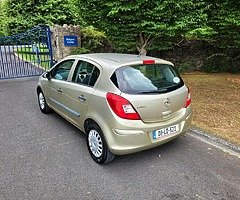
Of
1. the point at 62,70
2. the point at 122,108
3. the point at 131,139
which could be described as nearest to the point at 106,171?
the point at 131,139

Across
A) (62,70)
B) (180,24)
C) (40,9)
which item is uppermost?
(40,9)

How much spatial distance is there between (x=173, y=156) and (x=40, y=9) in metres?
20.8

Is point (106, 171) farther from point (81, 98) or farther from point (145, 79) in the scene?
point (145, 79)

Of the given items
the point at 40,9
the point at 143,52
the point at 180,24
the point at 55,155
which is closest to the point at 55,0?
the point at 40,9

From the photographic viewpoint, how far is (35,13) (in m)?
21.2

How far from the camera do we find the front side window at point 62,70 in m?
4.37

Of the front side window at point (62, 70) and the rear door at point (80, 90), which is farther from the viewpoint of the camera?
the front side window at point (62, 70)

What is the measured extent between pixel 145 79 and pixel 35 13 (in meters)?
Result: 20.8

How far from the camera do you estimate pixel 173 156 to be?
373 cm

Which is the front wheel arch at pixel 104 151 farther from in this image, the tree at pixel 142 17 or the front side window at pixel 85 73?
the tree at pixel 142 17

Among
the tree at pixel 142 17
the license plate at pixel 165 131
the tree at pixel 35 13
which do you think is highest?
the tree at pixel 35 13

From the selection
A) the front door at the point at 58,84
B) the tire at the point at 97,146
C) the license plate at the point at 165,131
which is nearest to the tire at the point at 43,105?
the front door at the point at 58,84

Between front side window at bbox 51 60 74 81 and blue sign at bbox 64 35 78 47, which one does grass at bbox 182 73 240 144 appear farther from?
blue sign at bbox 64 35 78 47

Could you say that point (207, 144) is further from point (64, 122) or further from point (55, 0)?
point (55, 0)
